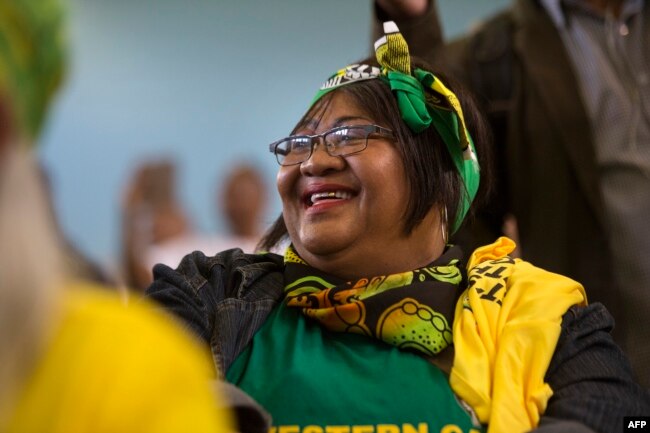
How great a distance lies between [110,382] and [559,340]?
0.81 metres

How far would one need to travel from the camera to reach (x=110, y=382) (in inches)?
30.4

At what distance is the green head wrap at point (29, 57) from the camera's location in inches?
28.5

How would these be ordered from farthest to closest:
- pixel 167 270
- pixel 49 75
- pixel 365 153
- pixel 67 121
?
pixel 67 121
pixel 365 153
pixel 167 270
pixel 49 75

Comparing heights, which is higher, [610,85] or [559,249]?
[610,85]

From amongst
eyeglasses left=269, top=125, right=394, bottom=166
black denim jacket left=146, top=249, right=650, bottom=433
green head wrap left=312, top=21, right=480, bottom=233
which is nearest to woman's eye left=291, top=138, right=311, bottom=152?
eyeglasses left=269, top=125, right=394, bottom=166

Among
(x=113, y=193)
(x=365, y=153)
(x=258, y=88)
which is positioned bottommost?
(x=113, y=193)

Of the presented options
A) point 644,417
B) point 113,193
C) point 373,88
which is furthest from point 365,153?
point 113,193

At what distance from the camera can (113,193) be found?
5.32m

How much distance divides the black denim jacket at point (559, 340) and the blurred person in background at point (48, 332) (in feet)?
1.93

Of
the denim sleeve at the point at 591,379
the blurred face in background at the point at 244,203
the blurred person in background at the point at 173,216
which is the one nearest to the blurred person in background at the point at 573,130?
the denim sleeve at the point at 591,379

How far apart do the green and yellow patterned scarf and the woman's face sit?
5 cm

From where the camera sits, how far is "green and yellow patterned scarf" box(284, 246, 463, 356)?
1.42 metres

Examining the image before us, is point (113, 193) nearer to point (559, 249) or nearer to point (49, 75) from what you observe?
point (559, 249)

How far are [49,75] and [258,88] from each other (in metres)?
4.92
